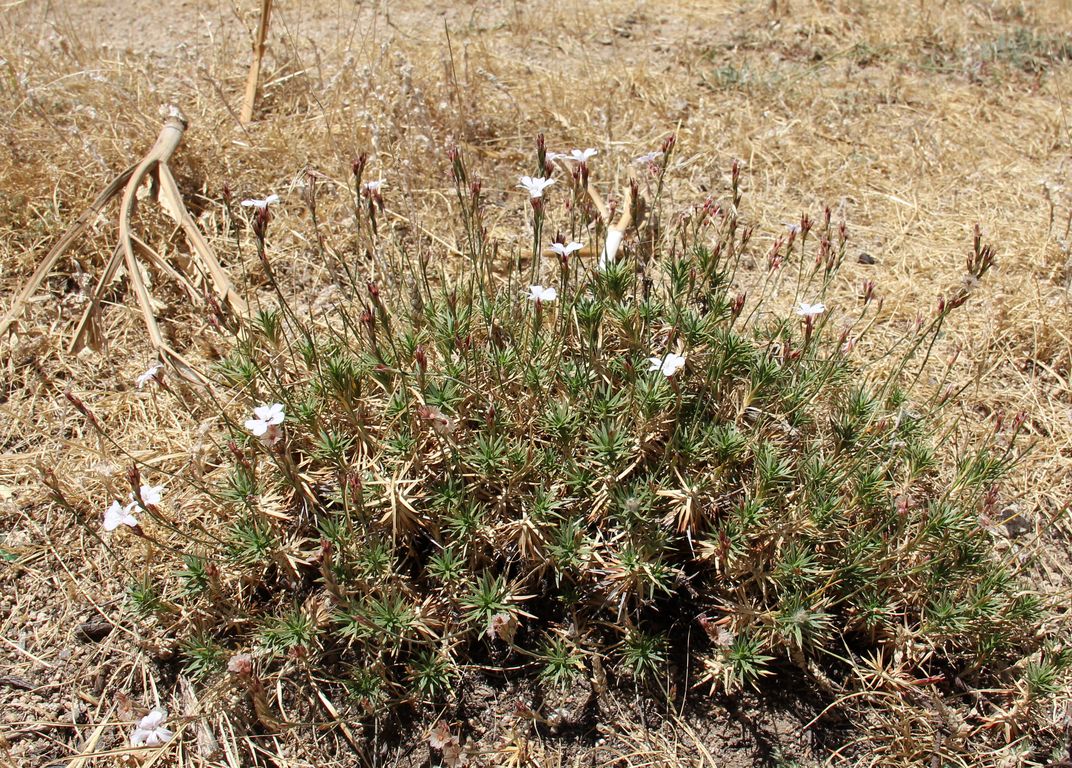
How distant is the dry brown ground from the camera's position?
2490 mm

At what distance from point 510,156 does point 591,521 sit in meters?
2.42

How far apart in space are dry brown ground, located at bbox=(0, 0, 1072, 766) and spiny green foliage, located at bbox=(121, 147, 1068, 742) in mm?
245

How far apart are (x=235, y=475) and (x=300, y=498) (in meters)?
0.21

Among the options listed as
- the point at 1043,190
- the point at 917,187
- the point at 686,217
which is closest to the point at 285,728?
the point at 686,217

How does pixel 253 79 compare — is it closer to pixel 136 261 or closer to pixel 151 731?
pixel 136 261

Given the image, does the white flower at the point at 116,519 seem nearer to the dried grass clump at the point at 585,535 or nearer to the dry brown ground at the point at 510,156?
the dried grass clump at the point at 585,535

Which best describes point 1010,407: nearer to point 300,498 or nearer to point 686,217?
point 686,217

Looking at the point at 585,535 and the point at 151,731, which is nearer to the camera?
the point at 151,731

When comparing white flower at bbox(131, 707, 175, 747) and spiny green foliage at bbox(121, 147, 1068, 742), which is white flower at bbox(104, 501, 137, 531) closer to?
spiny green foliage at bbox(121, 147, 1068, 742)

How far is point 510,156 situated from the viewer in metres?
4.20

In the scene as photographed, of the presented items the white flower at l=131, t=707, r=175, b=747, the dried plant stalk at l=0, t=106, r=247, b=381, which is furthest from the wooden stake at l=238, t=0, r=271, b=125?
the white flower at l=131, t=707, r=175, b=747

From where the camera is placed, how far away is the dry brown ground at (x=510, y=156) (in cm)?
249

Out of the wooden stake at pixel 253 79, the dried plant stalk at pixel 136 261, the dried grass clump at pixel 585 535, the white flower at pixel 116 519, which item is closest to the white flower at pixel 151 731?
the dried grass clump at pixel 585 535

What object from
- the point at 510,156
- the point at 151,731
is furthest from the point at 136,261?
the point at 510,156
